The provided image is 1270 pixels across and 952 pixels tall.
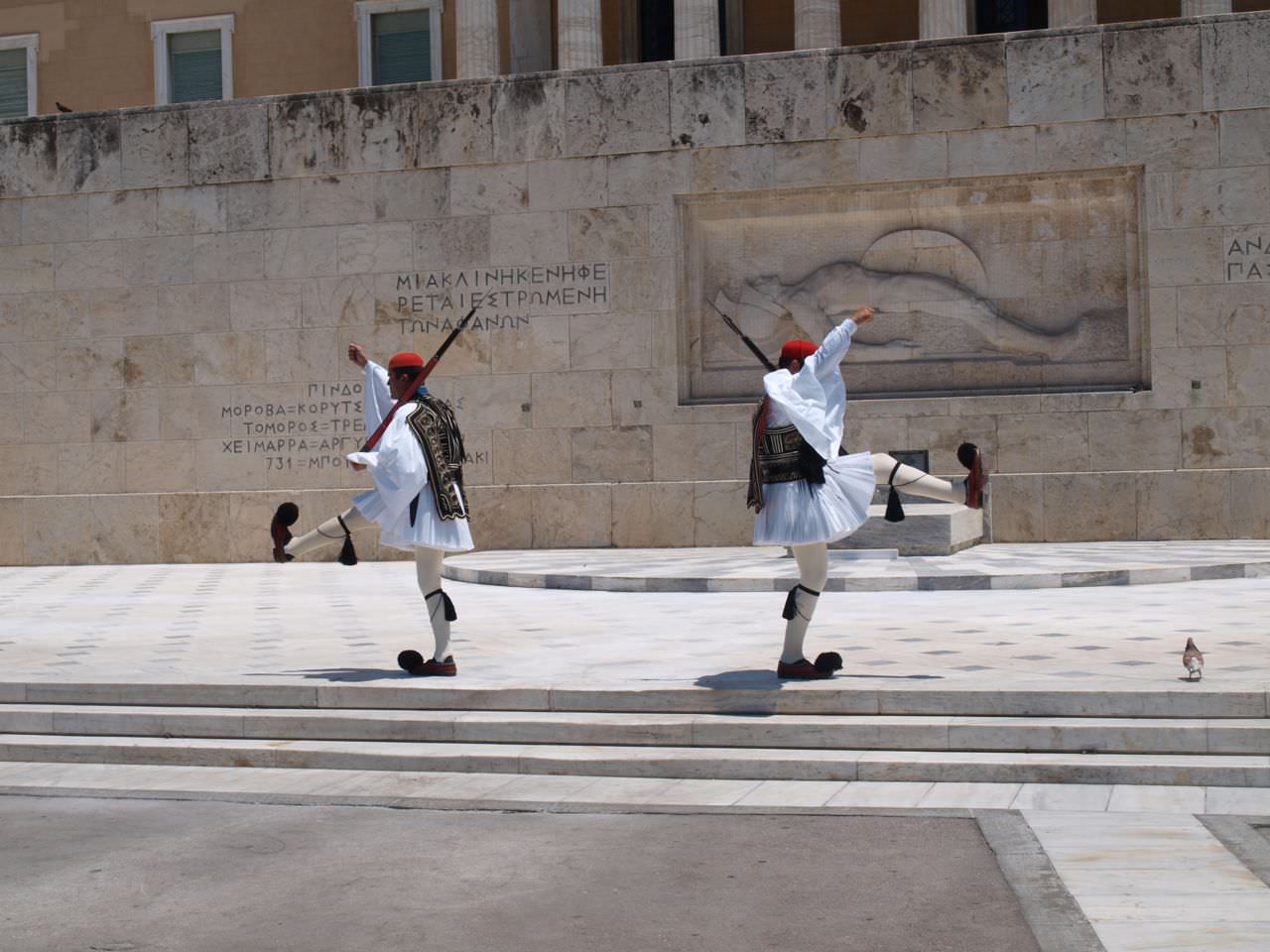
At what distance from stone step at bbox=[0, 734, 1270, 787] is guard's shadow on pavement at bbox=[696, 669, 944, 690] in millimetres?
644

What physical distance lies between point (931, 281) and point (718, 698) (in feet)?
38.7

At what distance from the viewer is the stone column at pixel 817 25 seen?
2559 centimetres

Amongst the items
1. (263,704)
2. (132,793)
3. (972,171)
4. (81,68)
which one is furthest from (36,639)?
(81,68)

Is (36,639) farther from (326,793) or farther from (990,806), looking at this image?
(990,806)

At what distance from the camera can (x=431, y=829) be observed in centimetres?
681

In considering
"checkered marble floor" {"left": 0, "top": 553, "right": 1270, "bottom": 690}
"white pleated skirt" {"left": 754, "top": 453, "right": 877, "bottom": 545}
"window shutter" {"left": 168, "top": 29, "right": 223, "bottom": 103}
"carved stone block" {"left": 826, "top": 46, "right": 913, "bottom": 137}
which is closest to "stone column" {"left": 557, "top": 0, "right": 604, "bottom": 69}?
"carved stone block" {"left": 826, "top": 46, "right": 913, "bottom": 137}

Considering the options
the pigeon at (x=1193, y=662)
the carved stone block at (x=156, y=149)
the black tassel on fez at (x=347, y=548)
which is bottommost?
the pigeon at (x=1193, y=662)

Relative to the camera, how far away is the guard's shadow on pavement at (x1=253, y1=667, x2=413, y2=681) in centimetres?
940

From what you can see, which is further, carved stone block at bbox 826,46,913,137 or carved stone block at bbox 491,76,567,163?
carved stone block at bbox 491,76,567,163

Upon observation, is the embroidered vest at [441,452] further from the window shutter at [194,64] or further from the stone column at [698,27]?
the window shutter at [194,64]

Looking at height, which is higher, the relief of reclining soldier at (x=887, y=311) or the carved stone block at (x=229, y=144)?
the carved stone block at (x=229, y=144)

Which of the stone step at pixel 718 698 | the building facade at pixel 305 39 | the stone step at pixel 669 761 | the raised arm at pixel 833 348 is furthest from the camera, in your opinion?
the building facade at pixel 305 39

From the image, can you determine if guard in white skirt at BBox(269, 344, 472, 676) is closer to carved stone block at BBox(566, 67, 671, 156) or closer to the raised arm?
the raised arm

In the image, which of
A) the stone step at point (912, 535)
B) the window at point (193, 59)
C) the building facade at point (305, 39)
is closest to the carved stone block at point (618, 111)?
the stone step at point (912, 535)
